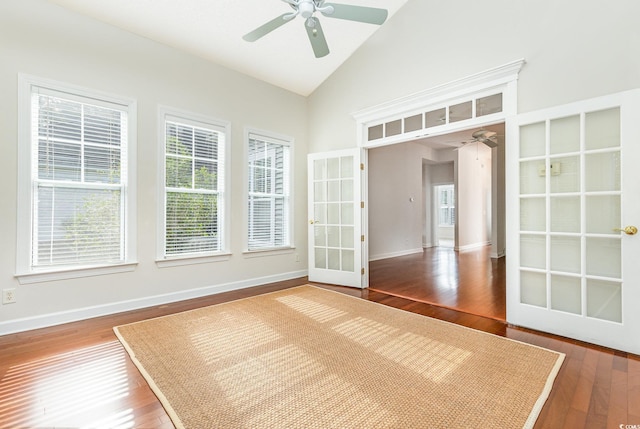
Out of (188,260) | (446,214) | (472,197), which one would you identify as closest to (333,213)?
(188,260)

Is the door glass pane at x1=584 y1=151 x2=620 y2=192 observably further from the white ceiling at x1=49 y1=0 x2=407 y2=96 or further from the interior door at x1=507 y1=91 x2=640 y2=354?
the white ceiling at x1=49 y1=0 x2=407 y2=96

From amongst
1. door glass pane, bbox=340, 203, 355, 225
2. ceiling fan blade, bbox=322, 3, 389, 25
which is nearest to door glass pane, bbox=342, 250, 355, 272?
door glass pane, bbox=340, 203, 355, 225

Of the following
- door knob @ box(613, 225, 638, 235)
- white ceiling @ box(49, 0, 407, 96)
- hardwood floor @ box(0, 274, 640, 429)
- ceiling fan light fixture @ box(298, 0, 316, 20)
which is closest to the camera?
hardwood floor @ box(0, 274, 640, 429)

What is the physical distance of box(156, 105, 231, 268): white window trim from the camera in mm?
3697

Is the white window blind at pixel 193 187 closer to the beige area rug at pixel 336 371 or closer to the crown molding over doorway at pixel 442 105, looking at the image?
the beige area rug at pixel 336 371

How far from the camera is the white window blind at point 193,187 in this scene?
383cm

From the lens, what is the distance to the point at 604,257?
2559 millimetres

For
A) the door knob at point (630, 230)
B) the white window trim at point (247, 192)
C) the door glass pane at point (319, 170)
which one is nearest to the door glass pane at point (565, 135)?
the door knob at point (630, 230)

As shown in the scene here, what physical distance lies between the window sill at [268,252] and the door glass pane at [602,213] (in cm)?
385

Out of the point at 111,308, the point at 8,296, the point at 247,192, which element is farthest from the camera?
the point at 247,192

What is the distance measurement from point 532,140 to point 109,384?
4.06 metres

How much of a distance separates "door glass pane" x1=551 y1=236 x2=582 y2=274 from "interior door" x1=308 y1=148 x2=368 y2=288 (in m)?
2.32

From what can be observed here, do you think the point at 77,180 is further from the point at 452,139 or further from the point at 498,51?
the point at 452,139

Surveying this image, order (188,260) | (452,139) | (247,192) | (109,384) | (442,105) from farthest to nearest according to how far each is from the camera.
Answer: (452,139)
(247,192)
(188,260)
(442,105)
(109,384)
